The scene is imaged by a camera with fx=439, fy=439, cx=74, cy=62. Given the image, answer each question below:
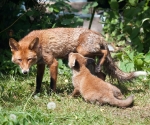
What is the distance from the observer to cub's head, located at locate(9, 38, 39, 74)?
7461 mm

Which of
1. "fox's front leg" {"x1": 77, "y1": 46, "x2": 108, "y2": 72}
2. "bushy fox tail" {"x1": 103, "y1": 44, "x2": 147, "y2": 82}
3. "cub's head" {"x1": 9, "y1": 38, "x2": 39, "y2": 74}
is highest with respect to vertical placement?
"cub's head" {"x1": 9, "y1": 38, "x2": 39, "y2": 74}

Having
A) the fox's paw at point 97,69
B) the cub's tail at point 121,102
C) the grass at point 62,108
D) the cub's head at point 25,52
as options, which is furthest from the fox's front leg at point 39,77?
the cub's tail at point 121,102

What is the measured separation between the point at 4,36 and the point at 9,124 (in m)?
4.79

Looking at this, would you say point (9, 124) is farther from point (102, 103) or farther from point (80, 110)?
point (102, 103)

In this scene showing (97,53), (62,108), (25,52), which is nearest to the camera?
(62,108)

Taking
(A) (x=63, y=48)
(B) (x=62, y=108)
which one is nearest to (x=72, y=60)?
(A) (x=63, y=48)

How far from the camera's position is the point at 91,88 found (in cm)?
707

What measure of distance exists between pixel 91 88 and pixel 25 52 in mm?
1328

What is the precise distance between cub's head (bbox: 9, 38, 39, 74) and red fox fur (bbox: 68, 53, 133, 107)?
64 centimetres

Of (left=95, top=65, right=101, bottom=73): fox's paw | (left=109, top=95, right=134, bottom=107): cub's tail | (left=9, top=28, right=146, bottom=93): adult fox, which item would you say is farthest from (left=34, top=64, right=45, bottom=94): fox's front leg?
(left=109, top=95, right=134, bottom=107): cub's tail

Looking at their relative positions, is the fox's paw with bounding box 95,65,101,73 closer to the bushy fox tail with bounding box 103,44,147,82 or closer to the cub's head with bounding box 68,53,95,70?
the bushy fox tail with bounding box 103,44,147,82

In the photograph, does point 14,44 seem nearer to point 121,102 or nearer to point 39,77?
point 39,77

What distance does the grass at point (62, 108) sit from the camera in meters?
5.82

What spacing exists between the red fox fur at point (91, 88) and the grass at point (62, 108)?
4.4 inches
